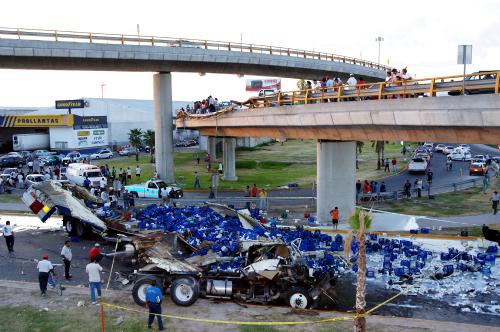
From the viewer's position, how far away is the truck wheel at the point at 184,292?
12.9 meters

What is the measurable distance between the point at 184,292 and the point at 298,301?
3.09 metres

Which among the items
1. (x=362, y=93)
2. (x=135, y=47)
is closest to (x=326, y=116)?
(x=362, y=93)

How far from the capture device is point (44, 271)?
538 inches

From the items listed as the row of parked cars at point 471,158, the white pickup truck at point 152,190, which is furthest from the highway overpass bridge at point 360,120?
the row of parked cars at point 471,158

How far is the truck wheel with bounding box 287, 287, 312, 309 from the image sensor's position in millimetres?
12750

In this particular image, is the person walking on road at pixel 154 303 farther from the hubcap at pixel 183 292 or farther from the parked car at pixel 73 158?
the parked car at pixel 73 158

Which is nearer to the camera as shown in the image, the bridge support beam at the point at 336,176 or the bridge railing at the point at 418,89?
the bridge railing at the point at 418,89

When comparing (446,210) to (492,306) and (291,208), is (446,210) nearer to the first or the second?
(291,208)

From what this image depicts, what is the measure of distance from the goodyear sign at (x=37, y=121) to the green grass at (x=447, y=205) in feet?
155

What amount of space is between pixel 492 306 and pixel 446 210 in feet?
52.7

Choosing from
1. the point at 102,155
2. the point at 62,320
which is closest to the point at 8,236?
the point at 62,320

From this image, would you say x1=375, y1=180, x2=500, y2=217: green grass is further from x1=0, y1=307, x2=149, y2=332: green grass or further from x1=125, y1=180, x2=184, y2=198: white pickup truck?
x1=0, y1=307, x2=149, y2=332: green grass

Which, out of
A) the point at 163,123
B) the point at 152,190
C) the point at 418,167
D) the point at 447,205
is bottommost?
the point at 447,205

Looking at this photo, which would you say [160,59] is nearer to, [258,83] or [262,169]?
[262,169]
